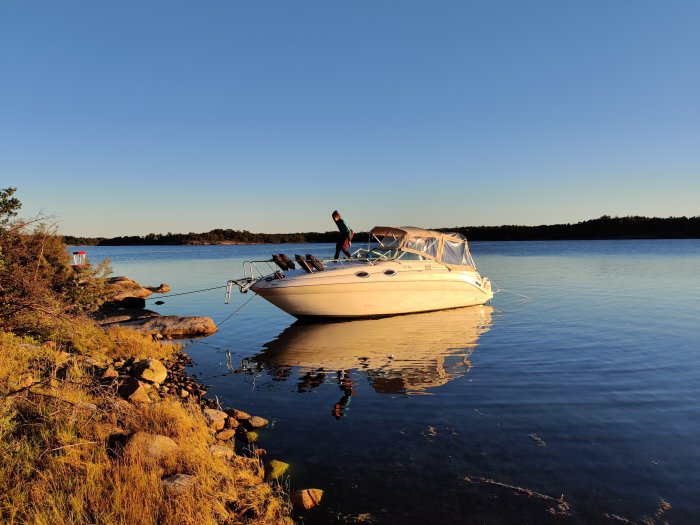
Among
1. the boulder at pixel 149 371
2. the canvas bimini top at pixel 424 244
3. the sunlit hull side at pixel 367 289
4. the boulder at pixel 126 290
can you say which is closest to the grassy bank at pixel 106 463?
the boulder at pixel 149 371

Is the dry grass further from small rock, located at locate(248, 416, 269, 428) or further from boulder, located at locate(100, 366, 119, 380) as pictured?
boulder, located at locate(100, 366, 119, 380)

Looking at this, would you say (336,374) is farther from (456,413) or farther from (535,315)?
(535,315)

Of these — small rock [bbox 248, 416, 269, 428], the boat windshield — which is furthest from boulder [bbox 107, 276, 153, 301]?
small rock [bbox 248, 416, 269, 428]

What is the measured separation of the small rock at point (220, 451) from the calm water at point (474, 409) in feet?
2.53

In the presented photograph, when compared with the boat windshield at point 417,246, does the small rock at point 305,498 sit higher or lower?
lower

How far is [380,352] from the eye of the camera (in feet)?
38.0

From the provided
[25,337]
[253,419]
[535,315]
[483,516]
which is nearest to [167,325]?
[25,337]

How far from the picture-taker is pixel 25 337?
9.14 meters

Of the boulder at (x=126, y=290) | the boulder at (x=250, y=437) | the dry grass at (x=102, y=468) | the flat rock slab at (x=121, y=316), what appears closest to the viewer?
the dry grass at (x=102, y=468)

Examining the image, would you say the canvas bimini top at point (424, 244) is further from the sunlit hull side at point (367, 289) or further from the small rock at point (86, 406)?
the small rock at point (86, 406)

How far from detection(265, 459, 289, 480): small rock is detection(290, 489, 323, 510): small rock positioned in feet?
1.56

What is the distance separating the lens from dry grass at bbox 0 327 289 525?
3.70 m

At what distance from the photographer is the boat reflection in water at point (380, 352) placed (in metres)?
9.30

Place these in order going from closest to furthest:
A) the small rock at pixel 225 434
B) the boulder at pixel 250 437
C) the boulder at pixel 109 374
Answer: the small rock at pixel 225 434
the boulder at pixel 250 437
the boulder at pixel 109 374
